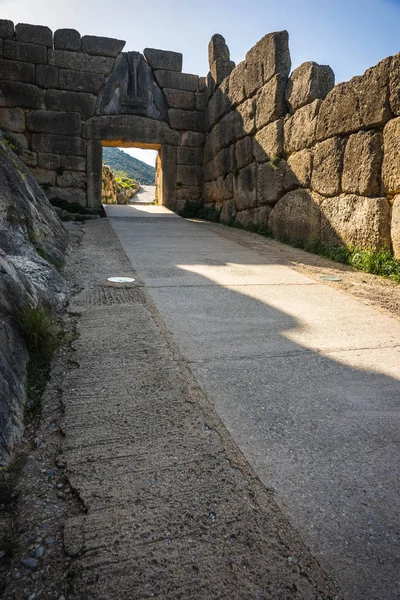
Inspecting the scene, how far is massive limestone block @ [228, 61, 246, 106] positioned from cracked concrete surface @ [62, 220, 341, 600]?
8.30 meters

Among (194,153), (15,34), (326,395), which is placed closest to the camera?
(326,395)

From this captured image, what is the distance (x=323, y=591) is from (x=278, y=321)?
2267 millimetres

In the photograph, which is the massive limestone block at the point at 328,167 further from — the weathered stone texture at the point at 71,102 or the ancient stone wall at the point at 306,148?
the weathered stone texture at the point at 71,102

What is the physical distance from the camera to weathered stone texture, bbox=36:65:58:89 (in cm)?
1023

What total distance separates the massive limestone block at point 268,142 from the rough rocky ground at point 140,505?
6182 millimetres

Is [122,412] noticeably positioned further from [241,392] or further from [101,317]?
[101,317]

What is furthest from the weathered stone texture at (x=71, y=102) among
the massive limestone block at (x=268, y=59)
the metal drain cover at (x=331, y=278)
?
the metal drain cover at (x=331, y=278)

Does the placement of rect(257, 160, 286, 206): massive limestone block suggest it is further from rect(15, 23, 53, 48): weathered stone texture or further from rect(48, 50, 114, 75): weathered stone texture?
rect(15, 23, 53, 48): weathered stone texture

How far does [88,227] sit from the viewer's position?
27.5ft

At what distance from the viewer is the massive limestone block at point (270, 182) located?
7.52m

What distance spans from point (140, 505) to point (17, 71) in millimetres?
11406

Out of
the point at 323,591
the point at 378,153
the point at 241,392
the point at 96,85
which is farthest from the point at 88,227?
the point at 323,591

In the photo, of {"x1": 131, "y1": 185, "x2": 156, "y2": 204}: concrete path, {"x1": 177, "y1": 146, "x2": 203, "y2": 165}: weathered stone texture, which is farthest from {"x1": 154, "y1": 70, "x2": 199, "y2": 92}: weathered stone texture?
{"x1": 131, "y1": 185, "x2": 156, "y2": 204}: concrete path

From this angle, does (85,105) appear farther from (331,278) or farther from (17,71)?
(331,278)
